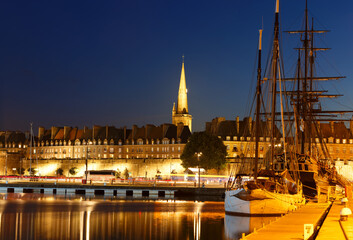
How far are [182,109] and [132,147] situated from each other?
33.1 m

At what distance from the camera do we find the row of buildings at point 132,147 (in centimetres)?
13862

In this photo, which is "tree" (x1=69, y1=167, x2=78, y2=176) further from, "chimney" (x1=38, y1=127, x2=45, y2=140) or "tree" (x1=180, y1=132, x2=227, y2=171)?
"tree" (x1=180, y1=132, x2=227, y2=171)

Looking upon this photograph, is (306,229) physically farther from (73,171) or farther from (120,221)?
(73,171)

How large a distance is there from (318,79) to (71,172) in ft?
275

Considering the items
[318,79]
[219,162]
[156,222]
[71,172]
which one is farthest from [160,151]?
[156,222]

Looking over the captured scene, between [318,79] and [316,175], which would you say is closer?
[316,175]

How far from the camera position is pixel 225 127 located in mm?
140375

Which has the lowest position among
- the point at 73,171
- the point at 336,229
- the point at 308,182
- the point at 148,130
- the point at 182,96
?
the point at 73,171

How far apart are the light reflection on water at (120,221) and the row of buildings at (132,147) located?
6424cm

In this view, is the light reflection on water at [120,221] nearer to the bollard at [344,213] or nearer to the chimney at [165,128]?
the bollard at [344,213]

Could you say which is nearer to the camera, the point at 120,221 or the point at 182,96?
the point at 120,221

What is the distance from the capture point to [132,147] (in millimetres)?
154875

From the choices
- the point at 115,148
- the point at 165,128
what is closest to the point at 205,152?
the point at 165,128

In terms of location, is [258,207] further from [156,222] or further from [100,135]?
[100,135]
